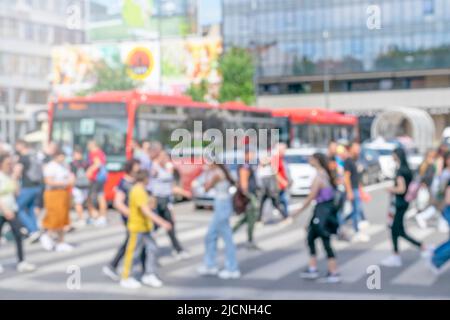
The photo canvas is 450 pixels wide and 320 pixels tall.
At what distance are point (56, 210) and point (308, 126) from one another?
2145 cm

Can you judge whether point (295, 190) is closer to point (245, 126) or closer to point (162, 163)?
point (245, 126)

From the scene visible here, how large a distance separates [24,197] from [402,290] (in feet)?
23.7

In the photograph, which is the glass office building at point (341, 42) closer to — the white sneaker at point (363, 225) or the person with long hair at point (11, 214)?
the white sneaker at point (363, 225)

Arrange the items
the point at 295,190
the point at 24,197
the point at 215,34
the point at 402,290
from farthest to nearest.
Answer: the point at 215,34 < the point at 295,190 < the point at 24,197 < the point at 402,290

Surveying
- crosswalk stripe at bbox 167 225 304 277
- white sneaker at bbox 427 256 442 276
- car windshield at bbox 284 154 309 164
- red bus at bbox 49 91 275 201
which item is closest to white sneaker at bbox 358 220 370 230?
crosswalk stripe at bbox 167 225 304 277

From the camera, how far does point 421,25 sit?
6066 cm

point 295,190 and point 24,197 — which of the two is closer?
point 24,197

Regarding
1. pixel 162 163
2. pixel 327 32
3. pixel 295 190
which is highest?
pixel 327 32

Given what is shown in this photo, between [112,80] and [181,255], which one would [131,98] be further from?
[112,80]

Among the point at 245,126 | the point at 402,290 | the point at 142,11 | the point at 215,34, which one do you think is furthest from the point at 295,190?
the point at 215,34

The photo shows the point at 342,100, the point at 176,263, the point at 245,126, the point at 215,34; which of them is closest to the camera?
the point at 176,263

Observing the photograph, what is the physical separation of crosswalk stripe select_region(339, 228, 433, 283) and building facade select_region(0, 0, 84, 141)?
58.1 meters

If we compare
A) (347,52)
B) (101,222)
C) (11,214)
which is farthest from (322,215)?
(347,52)

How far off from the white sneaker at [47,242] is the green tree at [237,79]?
4314cm
